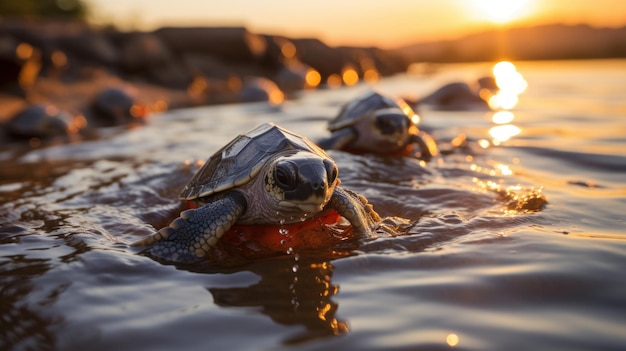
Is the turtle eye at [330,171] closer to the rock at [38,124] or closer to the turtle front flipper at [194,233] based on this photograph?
the turtle front flipper at [194,233]

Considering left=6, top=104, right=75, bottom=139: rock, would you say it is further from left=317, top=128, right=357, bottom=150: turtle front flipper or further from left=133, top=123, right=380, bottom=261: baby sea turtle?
left=133, top=123, right=380, bottom=261: baby sea turtle

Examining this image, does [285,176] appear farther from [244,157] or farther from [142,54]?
[142,54]

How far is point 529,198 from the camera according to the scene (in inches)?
194

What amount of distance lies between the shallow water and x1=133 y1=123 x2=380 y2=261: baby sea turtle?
21cm

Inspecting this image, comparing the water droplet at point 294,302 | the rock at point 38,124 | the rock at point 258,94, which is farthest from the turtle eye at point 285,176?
the rock at point 258,94

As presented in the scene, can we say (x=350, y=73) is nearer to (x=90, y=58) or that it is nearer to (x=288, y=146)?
(x=90, y=58)

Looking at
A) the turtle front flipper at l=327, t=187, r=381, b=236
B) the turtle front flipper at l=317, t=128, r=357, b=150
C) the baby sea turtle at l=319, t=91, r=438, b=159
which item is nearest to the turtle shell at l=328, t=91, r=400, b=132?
the baby sea turtle at l=319, t=91, r=438, b=159

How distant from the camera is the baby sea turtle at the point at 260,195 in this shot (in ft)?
11.6

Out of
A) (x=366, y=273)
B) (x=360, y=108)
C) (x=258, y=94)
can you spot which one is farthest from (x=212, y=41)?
(x=366, y=273)

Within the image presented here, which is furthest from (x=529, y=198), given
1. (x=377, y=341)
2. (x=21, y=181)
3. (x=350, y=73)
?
(x=350, y=73)

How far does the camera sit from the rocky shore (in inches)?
603

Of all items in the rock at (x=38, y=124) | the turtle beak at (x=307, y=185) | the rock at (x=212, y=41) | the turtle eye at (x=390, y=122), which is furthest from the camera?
the rock at (x=212, y=41)

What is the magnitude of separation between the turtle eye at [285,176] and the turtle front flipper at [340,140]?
4110 mm

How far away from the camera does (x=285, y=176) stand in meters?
3.56
